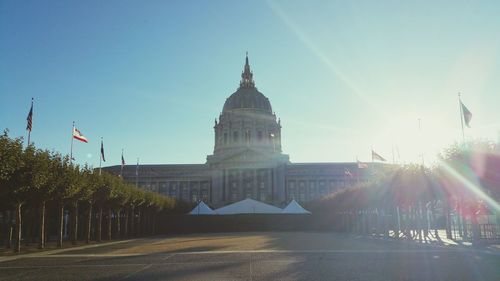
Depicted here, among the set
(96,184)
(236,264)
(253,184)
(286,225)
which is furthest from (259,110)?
(236,264)

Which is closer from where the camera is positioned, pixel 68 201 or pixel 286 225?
pixel 68 201

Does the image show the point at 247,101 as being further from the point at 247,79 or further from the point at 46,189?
the point at 46,189

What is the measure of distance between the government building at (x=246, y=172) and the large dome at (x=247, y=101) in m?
0.36

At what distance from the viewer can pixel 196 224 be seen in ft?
289

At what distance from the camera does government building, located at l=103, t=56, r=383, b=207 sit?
14275 centimetres

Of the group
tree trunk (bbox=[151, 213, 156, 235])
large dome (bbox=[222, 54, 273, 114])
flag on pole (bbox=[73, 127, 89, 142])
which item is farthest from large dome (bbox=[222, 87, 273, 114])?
flag on pole (bbox=[73, 127, 89, 142])

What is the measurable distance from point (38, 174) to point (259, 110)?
12609 cm

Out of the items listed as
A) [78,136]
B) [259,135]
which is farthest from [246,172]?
[78,136]

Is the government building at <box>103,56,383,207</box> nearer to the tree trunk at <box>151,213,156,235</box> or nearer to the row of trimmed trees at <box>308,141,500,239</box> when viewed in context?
the tree trunk at <box>151,213,156,235</box>

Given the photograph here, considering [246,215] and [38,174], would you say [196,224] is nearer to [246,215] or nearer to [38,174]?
[246,215]

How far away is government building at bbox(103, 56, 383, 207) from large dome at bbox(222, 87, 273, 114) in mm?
363

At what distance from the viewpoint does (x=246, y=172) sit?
144 meters

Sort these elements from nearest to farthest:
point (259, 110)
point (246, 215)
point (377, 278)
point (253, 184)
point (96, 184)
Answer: point (377, 278) < point (96, 184) < point (246, 215) < point (253, 184) < point (259, 110)

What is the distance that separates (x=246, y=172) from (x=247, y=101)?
89.2ft
